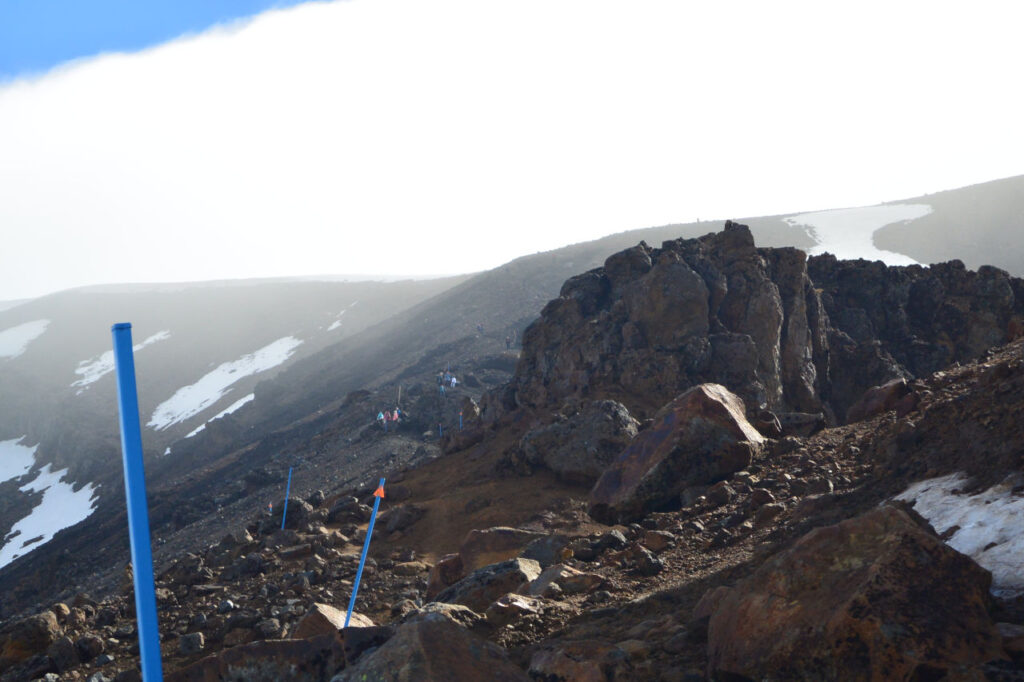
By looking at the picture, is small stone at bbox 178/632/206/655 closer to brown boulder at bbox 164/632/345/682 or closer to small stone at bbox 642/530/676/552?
brown boulder at bbox 164/632/345/682

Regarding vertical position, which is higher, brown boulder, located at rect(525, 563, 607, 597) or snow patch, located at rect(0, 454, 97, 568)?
brown boulder, located at rect(525, 563, 607, 597)

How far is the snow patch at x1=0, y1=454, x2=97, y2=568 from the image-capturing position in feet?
128

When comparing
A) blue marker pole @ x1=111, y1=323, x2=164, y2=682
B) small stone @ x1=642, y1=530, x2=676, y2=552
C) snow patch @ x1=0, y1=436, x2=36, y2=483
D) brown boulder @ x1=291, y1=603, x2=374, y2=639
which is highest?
blue marker pole @ x1=111, y1=323, x2=164, y2=682

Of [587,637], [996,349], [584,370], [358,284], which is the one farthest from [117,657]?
[358,284]

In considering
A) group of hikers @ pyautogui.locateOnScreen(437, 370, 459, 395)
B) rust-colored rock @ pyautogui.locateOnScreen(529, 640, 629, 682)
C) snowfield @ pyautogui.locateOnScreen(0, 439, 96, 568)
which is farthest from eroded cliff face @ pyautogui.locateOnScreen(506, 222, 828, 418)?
snowfield @ pyautogui.locateOnScreen(0, 439, 96, 568)

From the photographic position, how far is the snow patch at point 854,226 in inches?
2352

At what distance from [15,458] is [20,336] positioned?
179 ft

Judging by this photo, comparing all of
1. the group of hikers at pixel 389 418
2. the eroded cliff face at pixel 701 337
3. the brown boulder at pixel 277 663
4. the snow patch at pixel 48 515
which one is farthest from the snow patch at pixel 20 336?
the brown boulder at pixel 277 663

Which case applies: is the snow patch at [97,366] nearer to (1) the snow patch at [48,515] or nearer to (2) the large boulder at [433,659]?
(1) the snow patch at [48,515]

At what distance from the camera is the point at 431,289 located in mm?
93750

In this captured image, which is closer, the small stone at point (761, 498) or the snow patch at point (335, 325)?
the small stone at point (761, 498)

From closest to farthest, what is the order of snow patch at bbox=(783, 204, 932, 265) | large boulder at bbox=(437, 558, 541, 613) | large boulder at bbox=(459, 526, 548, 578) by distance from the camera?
1. large boulder at bbox=(437, 558, 541, 613)
2. large boulder at bbox=(459, 526, 548, 578)
3. snow patch at bbox=(783, 204, 932, 265)

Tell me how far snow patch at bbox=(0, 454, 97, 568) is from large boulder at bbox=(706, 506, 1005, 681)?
4204cm

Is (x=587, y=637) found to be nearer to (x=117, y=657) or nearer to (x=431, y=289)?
(x=117, y=657)
